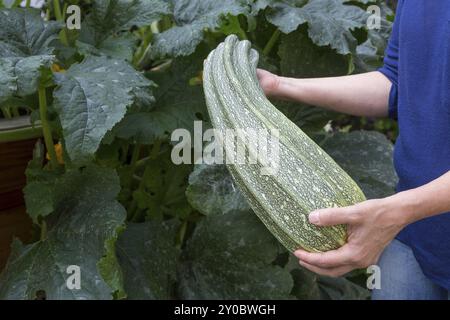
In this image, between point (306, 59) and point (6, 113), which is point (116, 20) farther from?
point (306, 59)

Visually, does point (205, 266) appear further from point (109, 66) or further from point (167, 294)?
point (109, 66)

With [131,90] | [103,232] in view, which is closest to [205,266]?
[103,232]

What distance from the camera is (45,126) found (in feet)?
4.50

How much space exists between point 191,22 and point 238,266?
0.62m

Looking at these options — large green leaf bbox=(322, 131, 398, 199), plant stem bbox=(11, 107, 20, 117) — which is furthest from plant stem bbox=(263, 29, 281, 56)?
plant stem bbox=(11, 107, 20, 117)

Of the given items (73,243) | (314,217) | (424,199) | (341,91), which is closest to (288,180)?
(314,217)

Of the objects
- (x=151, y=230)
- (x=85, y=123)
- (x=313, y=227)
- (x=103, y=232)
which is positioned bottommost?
(x=151, y=230)

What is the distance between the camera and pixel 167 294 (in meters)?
1.50

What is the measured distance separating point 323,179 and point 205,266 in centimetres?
59

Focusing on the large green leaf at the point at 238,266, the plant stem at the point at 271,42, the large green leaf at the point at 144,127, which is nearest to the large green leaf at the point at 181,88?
the large green leaf at the point at 144,127

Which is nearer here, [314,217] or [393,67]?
[314,217]

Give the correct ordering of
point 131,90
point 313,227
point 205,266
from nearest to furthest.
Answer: point 313,227 < point 131,90 < point 205,266

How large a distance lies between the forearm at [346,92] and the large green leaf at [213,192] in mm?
233
